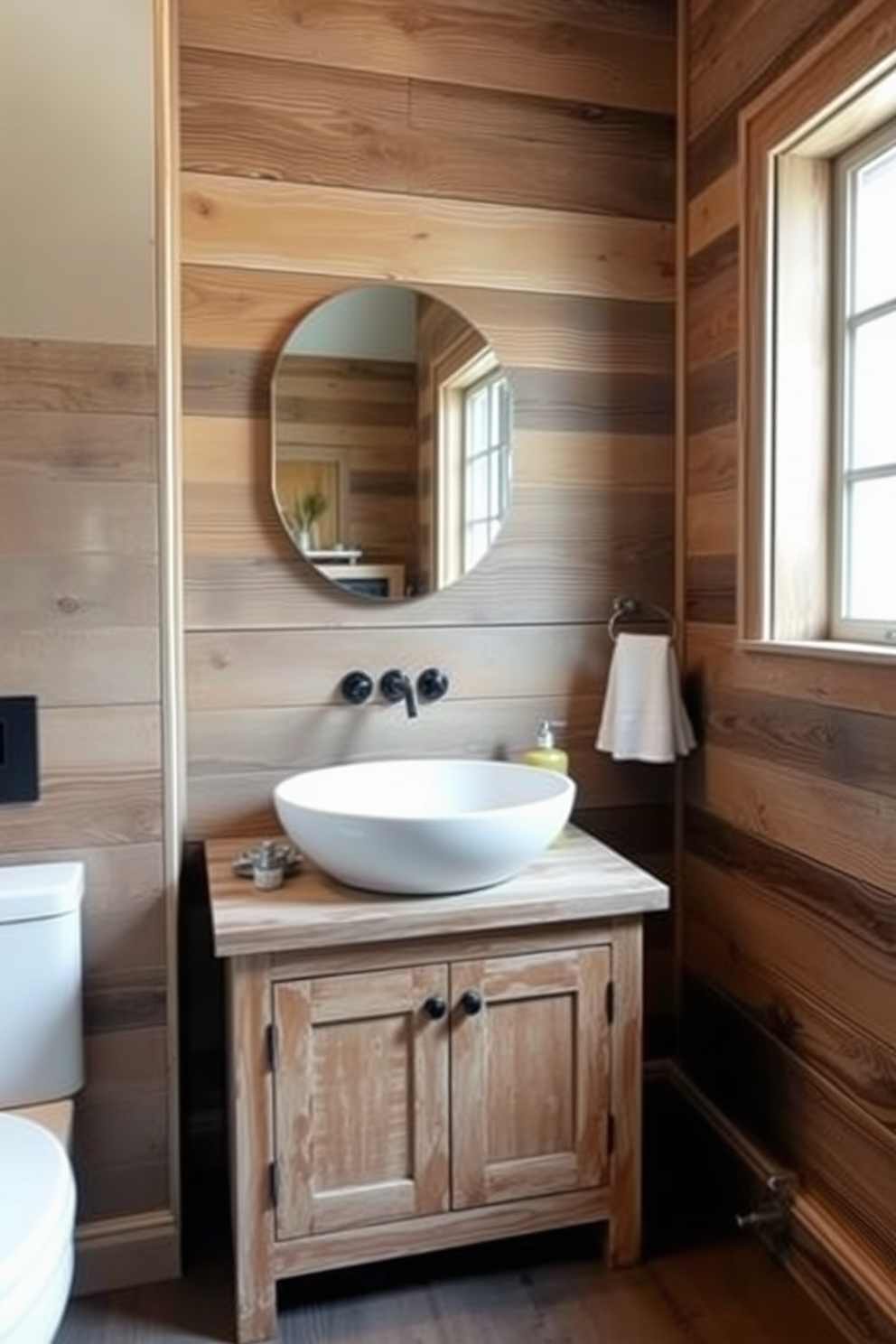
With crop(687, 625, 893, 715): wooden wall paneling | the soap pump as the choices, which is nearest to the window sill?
crop(687, 625, 893, 715): wooden wall paneling

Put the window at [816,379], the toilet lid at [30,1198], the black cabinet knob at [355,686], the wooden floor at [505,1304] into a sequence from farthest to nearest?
1. the black cabinet knob at [355,686]
2. the window at [816,379]
3. the wooden floor at [505,1304]
4. the toilet lid at [30,1198]

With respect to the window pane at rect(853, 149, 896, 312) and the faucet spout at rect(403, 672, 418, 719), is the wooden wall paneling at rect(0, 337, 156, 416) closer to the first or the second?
the faucet spout at rect(403, 672, 418, 719)

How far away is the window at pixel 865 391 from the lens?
1.61m

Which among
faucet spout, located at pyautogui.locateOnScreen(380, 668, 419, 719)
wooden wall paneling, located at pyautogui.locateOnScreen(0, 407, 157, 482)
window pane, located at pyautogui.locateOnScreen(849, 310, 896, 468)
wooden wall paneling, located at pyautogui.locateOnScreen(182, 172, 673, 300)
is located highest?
wooden wall paneling, located at pyautogui.locateOnScreen(182, 172, 673, 300)

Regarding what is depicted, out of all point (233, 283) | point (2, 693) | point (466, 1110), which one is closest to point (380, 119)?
point (233, 283)

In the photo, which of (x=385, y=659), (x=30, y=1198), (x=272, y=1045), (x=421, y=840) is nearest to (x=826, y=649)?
(x=421, y=840)

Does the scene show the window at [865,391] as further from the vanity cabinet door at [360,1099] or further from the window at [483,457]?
the vanity cabinet door at [360,1099]

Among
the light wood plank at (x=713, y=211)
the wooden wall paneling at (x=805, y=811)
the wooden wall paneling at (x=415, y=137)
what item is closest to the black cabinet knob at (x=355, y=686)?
the wooden wall paneling at (x=805, y=811)

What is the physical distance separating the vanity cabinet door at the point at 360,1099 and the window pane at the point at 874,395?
115 cm

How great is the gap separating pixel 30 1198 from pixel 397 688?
1063 mm

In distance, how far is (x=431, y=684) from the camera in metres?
1.95

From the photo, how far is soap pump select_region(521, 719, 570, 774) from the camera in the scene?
1907 millimetres

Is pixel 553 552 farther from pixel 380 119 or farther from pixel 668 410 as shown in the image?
pixel 380 119

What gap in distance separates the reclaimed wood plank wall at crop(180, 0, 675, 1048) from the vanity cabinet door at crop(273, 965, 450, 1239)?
1.65 feet
